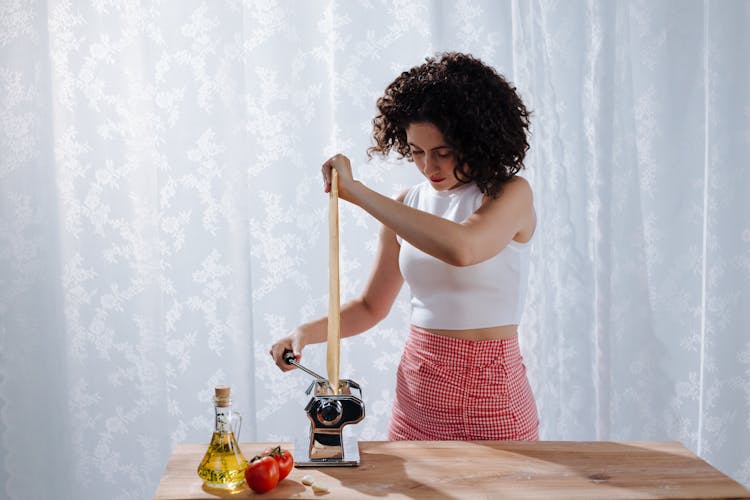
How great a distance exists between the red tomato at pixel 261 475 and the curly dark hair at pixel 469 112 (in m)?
0.80

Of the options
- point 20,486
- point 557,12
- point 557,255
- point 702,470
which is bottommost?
point 20,486

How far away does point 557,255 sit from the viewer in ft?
8.84

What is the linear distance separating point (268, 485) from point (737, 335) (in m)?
2.00

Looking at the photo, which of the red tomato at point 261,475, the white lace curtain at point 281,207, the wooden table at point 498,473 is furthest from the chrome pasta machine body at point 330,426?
the white lace curtain at point 281,207

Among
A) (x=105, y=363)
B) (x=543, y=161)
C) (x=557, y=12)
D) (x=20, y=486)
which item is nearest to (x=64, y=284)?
(x=105, y=363)

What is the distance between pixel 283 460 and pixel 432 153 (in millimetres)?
804

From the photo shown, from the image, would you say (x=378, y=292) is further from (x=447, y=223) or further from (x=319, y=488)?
(x=319, y=488)

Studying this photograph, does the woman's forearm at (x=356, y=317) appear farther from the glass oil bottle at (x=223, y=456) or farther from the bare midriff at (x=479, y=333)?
the glass oil bottle at (x=223, y=456)

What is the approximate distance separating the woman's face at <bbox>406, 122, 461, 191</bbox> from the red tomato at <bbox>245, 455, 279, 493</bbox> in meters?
0.81

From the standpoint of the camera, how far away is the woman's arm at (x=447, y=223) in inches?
66.1

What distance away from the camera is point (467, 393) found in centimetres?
181

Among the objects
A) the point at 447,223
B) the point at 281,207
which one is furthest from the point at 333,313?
the point at 281,207

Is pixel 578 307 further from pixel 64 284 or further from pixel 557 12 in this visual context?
pixel 64 284

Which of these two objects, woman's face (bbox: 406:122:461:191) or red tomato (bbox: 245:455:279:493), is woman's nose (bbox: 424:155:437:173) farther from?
red tomato (bbox: 245:455:279:493)
